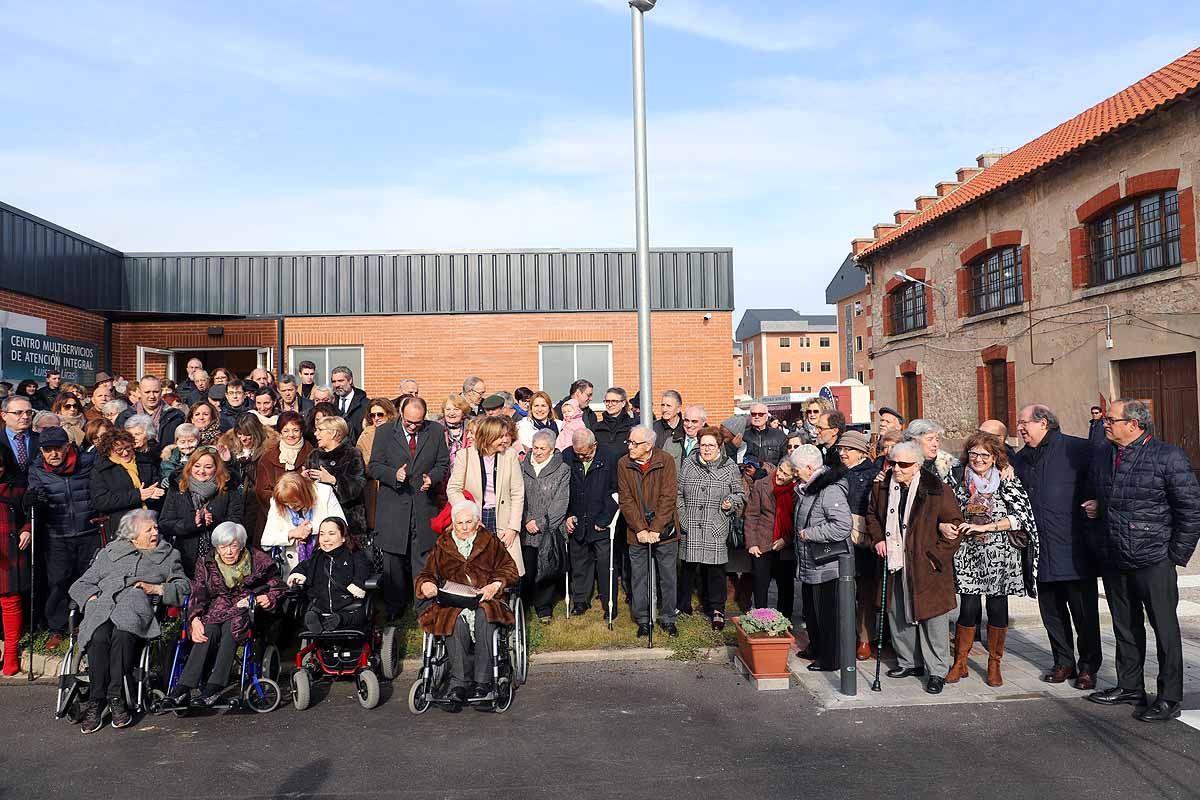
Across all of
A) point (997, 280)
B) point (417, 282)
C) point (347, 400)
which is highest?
point (997, 280)

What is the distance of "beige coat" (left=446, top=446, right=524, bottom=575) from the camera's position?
734 cm

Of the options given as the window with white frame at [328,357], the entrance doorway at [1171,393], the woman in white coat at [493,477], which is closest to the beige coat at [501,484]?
the woman in white coat at [493,477]

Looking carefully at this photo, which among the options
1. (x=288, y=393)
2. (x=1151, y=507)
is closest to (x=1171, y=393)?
(x=1151, y=507)

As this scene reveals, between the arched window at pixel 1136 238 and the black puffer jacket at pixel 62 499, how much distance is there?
17.4m

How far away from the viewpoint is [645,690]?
21.0 feet

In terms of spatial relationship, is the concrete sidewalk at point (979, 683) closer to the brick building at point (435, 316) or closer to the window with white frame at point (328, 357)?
the brick building at point (435, 316)

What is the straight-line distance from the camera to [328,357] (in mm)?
18922

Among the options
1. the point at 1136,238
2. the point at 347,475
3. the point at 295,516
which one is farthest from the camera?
the point at 1136,238

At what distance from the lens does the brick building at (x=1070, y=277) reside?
1598 centimetres

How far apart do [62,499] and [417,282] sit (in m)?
12.5

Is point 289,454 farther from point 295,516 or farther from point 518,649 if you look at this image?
point 518,649

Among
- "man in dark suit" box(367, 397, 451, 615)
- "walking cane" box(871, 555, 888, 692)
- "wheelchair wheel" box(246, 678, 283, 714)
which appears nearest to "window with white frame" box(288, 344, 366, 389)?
"man in dark suit" box(367, 397, 451, 615)

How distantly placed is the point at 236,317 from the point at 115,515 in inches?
468

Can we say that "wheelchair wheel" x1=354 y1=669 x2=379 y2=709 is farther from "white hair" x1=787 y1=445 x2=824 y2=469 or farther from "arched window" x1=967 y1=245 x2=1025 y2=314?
"arched window" x1=967 y1=245 x2=1025 y2=314
